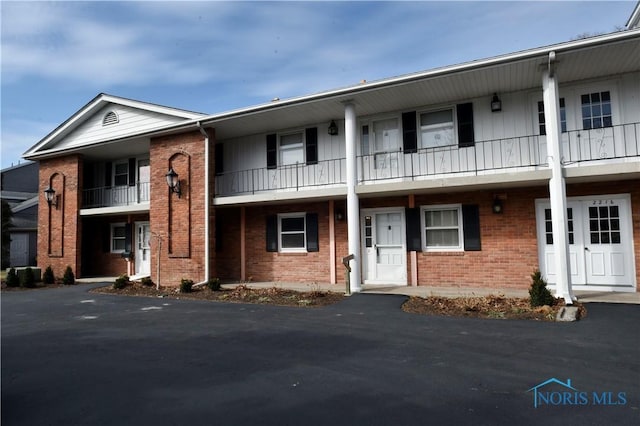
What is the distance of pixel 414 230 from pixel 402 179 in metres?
1.45

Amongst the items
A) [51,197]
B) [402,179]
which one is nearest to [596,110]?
[402,179]

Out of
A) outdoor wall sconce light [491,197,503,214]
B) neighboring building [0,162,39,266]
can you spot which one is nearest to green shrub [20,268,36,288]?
neighboring building [0,162,39,266]

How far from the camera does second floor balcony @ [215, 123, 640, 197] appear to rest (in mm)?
8883

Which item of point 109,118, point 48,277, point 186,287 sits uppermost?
point 109,118

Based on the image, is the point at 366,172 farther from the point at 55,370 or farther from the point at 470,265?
the point at 55,370

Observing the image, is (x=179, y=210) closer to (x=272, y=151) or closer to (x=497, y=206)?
(x=272, y=151)

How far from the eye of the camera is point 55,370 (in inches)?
184

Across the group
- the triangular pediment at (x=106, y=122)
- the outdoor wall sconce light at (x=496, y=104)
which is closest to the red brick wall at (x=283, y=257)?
the triangular pediment at (x=106, y=122)

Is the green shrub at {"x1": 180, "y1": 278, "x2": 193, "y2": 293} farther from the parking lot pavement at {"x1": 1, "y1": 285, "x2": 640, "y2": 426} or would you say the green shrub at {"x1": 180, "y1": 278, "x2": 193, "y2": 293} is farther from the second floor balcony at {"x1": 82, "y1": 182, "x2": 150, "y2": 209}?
the second floor balcony at {"x1": 82, "y1": 182, "x2": 150, "y2": 209}

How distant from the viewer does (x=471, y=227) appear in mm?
10016

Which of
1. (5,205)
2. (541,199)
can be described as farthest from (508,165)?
(5,205)

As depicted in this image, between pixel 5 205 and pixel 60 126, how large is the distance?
849cm

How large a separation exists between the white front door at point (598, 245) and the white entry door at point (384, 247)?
11.4 feet
